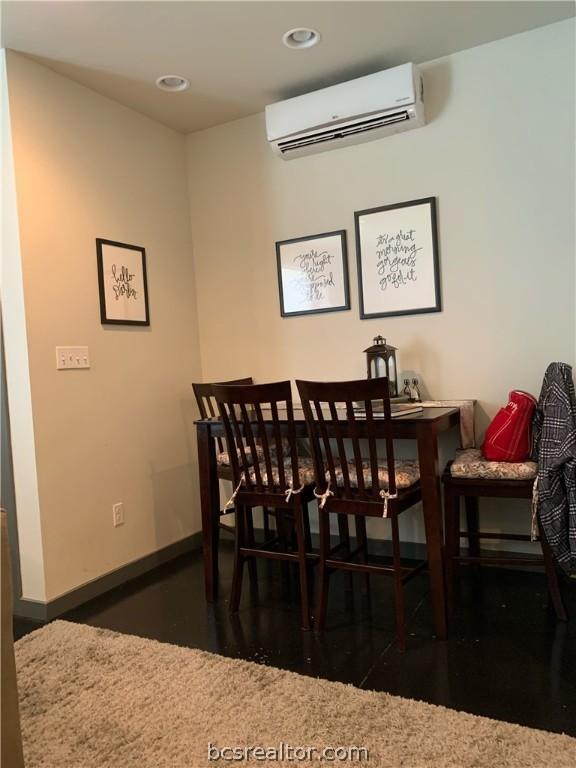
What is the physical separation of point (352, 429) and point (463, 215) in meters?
1.37

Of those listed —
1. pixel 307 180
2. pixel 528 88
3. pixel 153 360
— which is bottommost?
pixel 153 360

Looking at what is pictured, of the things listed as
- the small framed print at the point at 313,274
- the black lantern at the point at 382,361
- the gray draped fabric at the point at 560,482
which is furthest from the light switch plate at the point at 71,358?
the gray draped fabric at the point at 560,482

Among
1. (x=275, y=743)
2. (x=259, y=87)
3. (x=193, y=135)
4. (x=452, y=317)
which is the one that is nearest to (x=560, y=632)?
(x=275, y=743)

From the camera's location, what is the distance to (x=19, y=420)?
2.49m

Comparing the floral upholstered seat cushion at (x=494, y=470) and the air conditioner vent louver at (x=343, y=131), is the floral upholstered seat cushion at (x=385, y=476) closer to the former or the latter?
the floral upholstered seat cushion at (x=494, y=470)

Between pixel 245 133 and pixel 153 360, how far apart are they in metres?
1.47

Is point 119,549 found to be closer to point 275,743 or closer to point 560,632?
point 275,743

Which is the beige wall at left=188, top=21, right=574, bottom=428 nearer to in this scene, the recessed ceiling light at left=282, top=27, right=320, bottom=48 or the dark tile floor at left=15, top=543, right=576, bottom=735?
the recessed ceiling light at left=282, top=27, right=320, bottom=48

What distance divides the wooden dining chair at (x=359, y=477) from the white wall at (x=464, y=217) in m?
0.76

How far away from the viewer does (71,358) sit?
266 cm

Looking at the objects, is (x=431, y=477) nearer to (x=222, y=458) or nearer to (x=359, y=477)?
(x=359, y=477)

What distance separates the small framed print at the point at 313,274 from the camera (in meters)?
3.06

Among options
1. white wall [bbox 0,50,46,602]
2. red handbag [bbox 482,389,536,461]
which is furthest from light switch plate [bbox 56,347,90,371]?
red handbag [bbox 482,389,536,461]

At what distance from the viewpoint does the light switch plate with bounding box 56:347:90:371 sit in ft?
8.53
